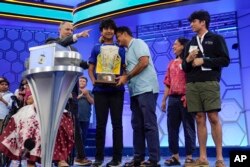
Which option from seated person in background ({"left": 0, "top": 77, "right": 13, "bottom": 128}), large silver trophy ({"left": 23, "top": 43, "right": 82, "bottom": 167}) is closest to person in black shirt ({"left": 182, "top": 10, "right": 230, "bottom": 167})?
large silver trophy ({"left": 23, "top": 43, "right": 82, "bottom": 167})

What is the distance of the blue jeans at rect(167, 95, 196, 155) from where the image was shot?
328 cm

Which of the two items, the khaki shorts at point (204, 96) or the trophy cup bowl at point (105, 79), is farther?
the trophy cup bowl at point (105, 79)

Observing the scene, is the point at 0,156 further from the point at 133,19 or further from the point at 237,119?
the point at 237,119

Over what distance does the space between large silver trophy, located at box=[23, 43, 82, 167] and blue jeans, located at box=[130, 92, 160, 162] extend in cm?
114

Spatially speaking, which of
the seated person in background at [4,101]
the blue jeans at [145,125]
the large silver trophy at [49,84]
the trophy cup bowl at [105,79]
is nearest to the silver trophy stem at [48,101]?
the large silver trophy at [49,84]

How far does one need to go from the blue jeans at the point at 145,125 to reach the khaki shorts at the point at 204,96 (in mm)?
305

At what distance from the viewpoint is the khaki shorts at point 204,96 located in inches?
97.5

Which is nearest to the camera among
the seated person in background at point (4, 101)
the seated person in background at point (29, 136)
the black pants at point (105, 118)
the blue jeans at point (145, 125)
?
the seated person in background at point (29, 136)

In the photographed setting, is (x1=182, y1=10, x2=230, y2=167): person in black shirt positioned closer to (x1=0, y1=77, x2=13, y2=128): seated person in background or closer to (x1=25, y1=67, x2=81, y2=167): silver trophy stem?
(x1=25, y1=67, x2=81, y2=167): silver trophy stem

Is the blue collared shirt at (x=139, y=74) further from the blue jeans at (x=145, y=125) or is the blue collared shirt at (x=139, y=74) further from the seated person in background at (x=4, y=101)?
the seated person in background at (x=4, y=101)

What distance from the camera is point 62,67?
5.00ft

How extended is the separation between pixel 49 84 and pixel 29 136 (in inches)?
26.1

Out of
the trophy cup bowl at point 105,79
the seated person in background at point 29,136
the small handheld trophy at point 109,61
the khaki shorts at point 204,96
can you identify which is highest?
the small handheld trophy at point 109,61

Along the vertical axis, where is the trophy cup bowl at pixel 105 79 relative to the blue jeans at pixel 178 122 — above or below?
above
